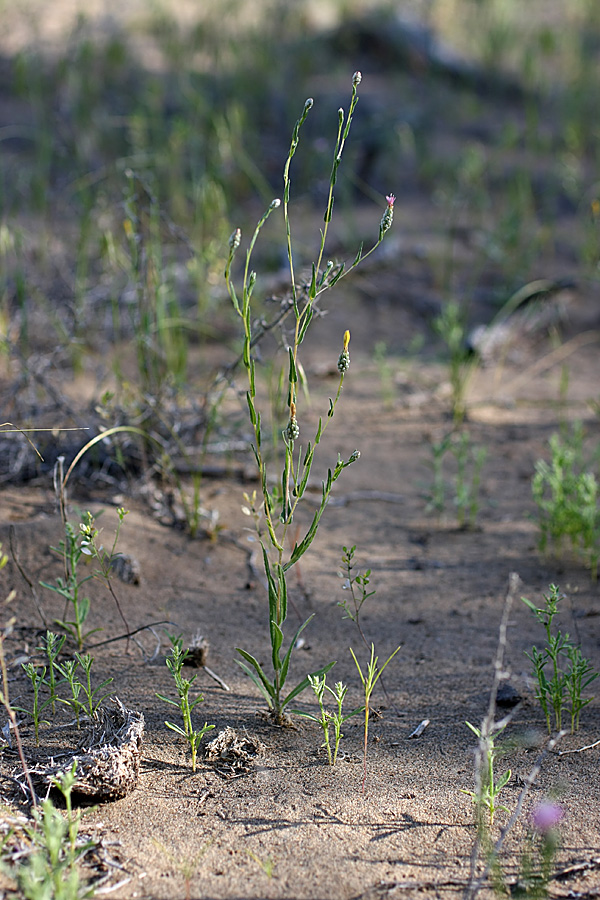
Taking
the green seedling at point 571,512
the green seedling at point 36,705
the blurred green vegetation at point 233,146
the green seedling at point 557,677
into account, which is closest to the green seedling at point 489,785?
the green seedling at point 557,677

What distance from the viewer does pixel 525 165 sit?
20.7 ft

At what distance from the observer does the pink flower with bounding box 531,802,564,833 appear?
5.41 ft

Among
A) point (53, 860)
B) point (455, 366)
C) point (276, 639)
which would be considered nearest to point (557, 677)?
point (276, 639)

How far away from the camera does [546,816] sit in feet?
5.43

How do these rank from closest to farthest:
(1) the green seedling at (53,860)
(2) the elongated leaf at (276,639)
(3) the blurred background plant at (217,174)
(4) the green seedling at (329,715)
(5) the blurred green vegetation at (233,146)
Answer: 1. (1) the green seedling at (53,860)
2. (4) the green seedling at (329,715)
3. (2) the elongated leaf at (276,639)
4. (3) the blurred background plant at (217,174)
5. (5) the blurred green vegetation at (233,146)

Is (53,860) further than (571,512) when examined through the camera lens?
No

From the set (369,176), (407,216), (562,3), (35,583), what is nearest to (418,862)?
(35,583)

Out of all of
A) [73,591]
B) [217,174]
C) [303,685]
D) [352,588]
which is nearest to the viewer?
[303,685]

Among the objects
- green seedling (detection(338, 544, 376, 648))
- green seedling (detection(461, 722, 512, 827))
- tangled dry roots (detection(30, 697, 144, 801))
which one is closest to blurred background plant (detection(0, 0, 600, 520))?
green seedling (detection(338, 544, 376, 648))

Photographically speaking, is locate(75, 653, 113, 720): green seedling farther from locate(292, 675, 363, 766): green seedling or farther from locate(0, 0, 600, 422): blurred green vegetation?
locate(0, 0, 600, 422): blurred green vegetation

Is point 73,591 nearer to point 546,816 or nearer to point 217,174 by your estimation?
point 546,816

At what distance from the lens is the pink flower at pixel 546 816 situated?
5.41 feet

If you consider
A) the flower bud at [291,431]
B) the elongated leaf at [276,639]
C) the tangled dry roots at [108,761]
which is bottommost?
the tangled dry roots at [108,761]

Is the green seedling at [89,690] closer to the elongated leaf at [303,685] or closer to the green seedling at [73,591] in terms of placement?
the green seedling at [73,591]
